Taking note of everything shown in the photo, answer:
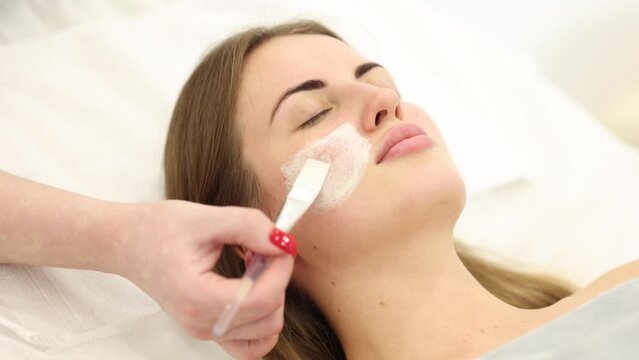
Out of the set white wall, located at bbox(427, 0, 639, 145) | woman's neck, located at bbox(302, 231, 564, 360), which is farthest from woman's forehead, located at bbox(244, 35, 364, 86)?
white wall, located at bbox(427, 0, 639, 145)

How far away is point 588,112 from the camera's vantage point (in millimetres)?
1949

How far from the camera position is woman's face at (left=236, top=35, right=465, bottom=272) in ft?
3.43

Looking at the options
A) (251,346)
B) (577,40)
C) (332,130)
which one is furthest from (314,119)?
(577,40)

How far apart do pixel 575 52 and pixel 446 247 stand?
3.64 ft

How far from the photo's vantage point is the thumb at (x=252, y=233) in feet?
2.60

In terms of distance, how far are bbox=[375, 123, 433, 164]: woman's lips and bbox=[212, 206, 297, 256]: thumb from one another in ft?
1.03

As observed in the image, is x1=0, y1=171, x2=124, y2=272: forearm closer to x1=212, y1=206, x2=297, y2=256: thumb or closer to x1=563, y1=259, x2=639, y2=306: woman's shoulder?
x1=212, y1=206, x2=297, y2=256: thumb

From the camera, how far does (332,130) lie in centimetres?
109

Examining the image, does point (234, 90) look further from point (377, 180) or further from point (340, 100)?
point (377, 180)

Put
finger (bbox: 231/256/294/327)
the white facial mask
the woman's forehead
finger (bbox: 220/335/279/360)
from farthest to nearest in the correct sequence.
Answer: the woman's forehead
the white facial mask
finger (bbox: 220/335/279/360)
finger (bbox: 231/256/294/327)

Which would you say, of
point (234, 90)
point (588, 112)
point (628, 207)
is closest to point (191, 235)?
point (234, 90)

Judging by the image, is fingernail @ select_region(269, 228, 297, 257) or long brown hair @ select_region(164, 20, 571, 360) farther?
long brown hair @ select_region(164, 20, 571, 360)

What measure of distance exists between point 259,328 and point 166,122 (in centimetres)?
83

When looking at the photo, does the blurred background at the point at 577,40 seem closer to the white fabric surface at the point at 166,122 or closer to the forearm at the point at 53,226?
the white fabric surface at the point at 166,122
